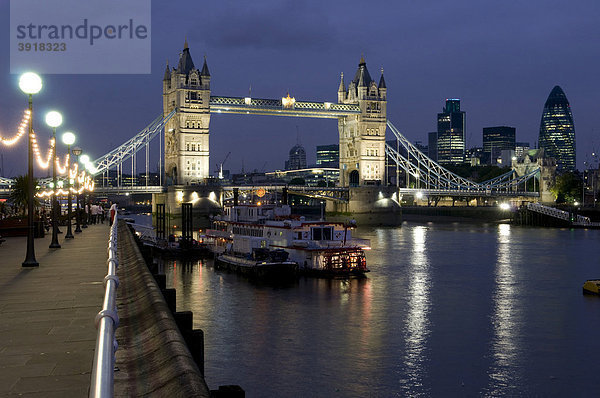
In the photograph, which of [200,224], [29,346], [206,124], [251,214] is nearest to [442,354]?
[29,346]

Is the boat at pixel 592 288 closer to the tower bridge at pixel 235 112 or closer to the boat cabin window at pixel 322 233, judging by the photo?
the boat cabin window at pixel 322 233

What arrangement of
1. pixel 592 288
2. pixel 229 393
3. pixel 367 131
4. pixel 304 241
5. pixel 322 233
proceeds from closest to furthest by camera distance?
pixel 229 393 → pixel 592 288 → pixel 304 241 → pixel 322 233 → pixel 367 131

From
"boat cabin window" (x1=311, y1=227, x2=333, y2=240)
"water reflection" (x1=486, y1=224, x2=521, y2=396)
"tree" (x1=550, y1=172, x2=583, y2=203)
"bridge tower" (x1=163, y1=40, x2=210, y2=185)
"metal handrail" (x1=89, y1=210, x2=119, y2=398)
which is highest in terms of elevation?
"bridge tower" (x1=163, y1=40, x2=210, y2=185)

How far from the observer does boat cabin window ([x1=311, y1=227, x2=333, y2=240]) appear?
4162 centimetres

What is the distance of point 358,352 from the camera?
864 inches

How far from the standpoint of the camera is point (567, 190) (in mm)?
118625

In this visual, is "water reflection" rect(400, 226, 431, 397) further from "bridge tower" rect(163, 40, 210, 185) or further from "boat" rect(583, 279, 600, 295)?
"bridge tower" rect(163, 40, 210, 185)

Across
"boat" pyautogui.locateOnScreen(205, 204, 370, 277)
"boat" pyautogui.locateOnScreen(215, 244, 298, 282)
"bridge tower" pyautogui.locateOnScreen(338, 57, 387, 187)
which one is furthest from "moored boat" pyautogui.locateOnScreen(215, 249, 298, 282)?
"bridge tower" pyautogui.locateOnScreen(338, 57, 387, 187)

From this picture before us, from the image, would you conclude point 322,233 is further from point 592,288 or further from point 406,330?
point 406,330

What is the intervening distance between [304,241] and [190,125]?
50208 millimetres

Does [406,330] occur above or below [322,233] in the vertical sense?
below

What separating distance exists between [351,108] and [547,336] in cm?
7767

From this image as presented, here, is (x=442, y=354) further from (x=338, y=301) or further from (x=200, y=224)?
(x=200, y=224)

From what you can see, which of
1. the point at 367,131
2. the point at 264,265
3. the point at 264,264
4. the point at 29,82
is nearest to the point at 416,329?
the point at 264,265
